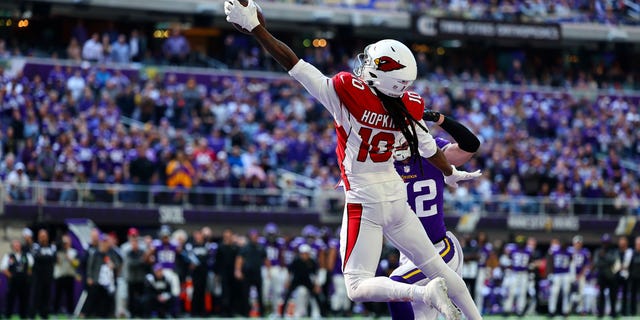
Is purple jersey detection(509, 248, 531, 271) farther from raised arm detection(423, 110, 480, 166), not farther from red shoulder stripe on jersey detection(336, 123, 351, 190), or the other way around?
red shoulder stripe on jersey detection(336, 123, 351, 190)

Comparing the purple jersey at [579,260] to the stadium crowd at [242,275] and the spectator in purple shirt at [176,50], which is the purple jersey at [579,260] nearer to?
the stadium crowd at [242,275]

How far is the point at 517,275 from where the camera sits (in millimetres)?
21609

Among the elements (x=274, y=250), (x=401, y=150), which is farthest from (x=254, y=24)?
(x=274, y=250)

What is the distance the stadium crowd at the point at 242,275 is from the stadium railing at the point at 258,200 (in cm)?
71

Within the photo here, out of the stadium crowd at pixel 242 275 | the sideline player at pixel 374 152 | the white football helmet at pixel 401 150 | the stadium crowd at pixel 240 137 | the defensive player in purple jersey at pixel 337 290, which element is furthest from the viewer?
the stadium crowd at pixel 240 137

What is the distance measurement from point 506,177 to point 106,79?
9348mm

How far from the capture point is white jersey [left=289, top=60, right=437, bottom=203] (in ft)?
26.9

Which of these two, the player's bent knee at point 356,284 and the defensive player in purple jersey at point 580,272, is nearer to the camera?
the player's bent knee at point 356,284

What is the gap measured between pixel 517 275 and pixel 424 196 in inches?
486

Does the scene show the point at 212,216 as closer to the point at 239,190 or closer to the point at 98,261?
the point at 239,190

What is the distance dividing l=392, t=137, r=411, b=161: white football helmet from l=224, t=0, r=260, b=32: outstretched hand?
141cm

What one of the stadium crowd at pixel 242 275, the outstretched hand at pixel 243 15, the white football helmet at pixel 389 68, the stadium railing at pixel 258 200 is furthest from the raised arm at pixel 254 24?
the stadium railing at pixel 258 200

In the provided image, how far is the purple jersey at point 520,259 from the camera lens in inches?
852

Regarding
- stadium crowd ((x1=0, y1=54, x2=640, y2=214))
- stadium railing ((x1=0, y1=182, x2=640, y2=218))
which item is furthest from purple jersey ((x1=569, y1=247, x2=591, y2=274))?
stadium crowd ((x1=0, y1=54, x2=640, y2=214))
